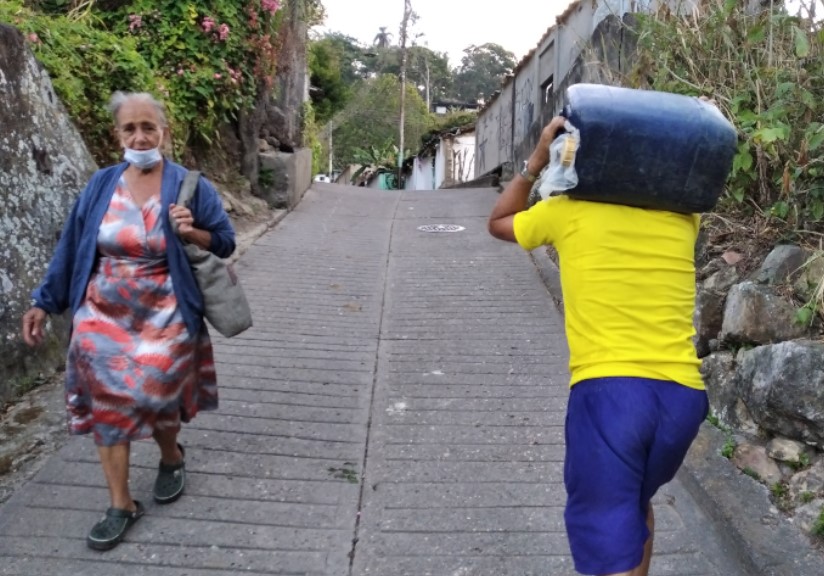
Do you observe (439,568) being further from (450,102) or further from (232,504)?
(450,102)

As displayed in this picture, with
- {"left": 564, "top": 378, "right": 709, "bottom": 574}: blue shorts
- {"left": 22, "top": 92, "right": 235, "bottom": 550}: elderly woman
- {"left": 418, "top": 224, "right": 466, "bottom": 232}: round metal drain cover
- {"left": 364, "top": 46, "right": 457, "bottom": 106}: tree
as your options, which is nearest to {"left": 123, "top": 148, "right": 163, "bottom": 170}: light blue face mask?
{"left": 22, "top": 92, "right": 235, "bottom": 550}: elderly woman

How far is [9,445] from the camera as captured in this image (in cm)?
368

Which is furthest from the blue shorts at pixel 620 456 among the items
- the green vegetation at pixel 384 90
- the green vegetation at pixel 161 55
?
the green vegetation at pixel 384 90

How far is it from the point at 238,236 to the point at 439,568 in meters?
5.74

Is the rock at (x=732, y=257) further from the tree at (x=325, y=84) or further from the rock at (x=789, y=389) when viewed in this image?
the tree at (x=325, y=84)

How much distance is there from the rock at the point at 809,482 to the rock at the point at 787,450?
0.07 metres

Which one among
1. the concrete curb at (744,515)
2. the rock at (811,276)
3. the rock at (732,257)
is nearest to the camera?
the concrete curb at (744,515)

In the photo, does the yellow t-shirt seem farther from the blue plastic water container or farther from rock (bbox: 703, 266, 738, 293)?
rock (bbox: 703, 266, 738, 293)

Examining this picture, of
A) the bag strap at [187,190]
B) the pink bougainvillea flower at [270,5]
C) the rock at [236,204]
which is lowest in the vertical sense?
the rock at [236,204]

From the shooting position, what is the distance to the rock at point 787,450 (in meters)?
3.31

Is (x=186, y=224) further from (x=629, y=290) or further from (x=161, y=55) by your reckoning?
(x=161, y=55)

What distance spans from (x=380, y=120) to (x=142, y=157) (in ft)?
132

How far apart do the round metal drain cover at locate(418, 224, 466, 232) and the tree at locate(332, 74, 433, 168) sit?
104ft

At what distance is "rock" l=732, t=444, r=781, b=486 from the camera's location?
3363 mm
